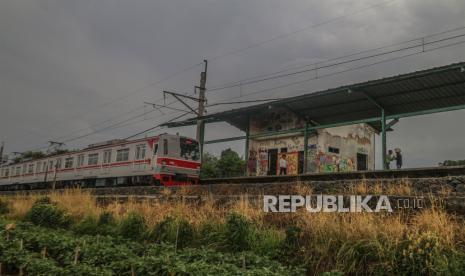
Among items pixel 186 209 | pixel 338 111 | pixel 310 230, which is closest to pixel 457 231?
pixel 310 230

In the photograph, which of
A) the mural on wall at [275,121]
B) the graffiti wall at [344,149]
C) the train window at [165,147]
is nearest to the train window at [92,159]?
the train window at [165,147]

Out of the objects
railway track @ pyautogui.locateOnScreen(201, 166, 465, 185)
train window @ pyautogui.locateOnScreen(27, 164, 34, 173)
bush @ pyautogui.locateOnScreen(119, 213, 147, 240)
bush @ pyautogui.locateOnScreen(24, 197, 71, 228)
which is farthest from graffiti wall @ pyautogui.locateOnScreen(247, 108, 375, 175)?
train window @ pyautogui.locateOnScreen(27, 164, 34, 173)

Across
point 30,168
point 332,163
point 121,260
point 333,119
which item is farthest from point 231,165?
point 121,260

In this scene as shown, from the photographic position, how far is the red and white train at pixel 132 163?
60.0ft

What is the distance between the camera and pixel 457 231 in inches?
223

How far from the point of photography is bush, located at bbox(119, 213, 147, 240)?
865cm

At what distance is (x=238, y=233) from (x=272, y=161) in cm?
1615

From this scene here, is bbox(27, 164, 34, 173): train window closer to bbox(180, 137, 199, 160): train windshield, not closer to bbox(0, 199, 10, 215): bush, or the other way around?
bbox(0, 199, 10, 215): bush

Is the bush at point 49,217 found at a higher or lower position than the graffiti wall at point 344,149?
lower

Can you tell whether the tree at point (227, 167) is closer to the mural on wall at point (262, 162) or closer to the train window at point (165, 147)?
the mural on wall at point (262, 162)

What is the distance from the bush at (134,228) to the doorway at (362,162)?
686 inches

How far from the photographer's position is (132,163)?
19422mm

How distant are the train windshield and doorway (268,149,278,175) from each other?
177 inches

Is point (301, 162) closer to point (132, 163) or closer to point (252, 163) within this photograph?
point (252, 163)
